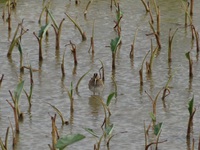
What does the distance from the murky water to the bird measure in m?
0.09

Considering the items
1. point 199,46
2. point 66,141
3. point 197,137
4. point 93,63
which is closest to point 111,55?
point 93,63

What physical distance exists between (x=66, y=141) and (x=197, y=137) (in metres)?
1.26

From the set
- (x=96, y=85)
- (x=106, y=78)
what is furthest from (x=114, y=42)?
(x=96, y=85)

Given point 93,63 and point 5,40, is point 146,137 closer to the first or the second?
point 93,63

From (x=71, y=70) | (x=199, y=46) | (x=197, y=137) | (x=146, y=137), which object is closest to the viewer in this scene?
(x=146, y=137)

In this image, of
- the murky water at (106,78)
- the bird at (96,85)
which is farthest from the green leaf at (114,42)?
the bird at (96,85)

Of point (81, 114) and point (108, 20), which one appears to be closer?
→ point (81, 114)

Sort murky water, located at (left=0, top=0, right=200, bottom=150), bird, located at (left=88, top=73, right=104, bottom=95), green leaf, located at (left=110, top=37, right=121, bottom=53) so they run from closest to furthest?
murky water, located at (left=0, top=0, right=200, bottom=150)
bird, located at (left=88, top=73, right=104, bottom=95)
green leaf, located at (left=110, top=37, right=121, bottom=53)

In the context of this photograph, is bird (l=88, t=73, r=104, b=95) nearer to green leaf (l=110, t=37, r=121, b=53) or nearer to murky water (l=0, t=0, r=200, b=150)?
murky water (l=0, t=0, r=200, b=150)

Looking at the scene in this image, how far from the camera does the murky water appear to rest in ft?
18.6

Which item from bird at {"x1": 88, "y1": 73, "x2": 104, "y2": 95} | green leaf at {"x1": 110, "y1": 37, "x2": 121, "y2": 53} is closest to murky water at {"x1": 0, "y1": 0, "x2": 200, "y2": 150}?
bird at {"x1": 88, "y1": 73, "x2": 104, "y2": 95}

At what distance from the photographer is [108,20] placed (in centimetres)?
877

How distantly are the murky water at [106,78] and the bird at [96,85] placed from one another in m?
0.09

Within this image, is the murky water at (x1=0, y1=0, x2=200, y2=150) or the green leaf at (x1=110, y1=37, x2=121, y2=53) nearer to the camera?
the murky water at (x1=0, y1=0, x2=200, y2=150)
